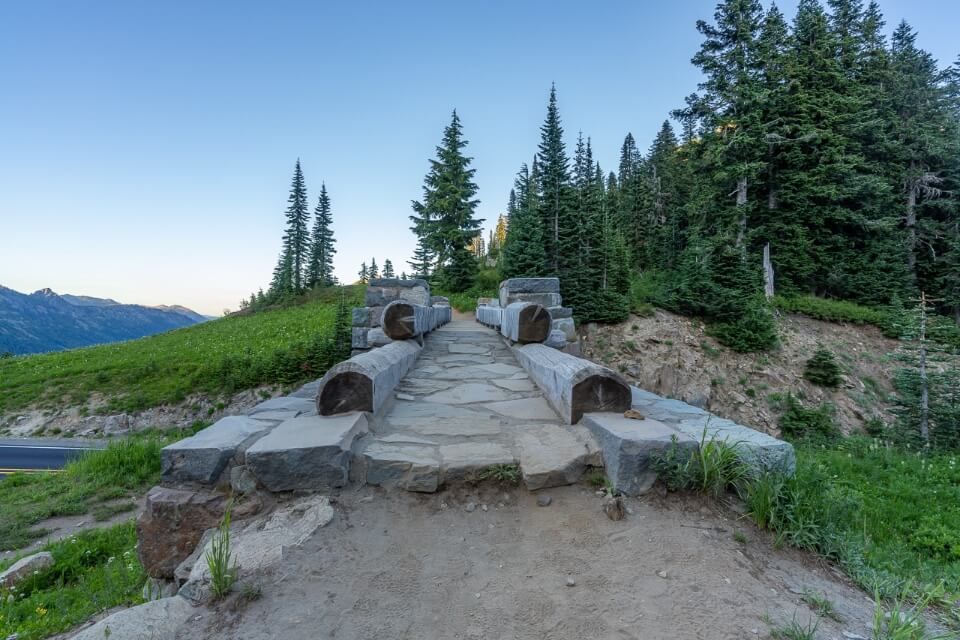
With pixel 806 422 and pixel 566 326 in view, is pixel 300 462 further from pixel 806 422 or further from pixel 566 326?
pixel 806 422

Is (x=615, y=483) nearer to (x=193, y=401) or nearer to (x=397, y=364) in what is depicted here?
(x=397, y=364)

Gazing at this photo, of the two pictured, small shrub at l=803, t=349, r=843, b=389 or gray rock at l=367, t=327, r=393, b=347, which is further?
small shrub at l=803, t=349, r=843, b=389

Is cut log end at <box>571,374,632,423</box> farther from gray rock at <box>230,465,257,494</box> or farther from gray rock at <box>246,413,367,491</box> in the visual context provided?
gray rock at <box>230,465,257,494</box>

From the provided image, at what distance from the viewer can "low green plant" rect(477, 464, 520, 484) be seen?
93.5 inches

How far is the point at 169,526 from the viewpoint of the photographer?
7.30ft

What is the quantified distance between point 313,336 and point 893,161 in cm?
3388

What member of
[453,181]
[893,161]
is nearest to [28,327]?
[453,181]

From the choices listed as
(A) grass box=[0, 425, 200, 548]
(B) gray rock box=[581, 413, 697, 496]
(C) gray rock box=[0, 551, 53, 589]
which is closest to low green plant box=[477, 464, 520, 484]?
(B) gray rock box=[581, 413, 697, 496]

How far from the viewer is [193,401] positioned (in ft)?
54.9

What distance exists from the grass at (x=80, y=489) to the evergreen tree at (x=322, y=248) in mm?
29697

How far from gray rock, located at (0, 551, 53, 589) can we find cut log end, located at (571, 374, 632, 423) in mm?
5889

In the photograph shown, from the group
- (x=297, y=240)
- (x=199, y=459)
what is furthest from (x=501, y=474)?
(x=297, y=240)

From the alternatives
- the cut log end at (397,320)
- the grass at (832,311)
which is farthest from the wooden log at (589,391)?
the grass at (832,311)

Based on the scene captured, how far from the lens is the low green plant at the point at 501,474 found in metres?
2.38
